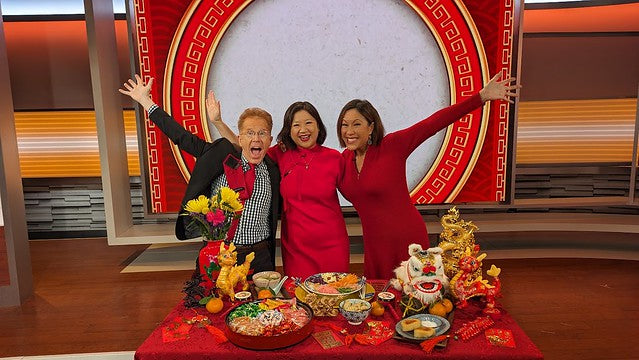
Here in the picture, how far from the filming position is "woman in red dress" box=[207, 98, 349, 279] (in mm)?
2328

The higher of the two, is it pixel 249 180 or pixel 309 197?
pixel 249 180

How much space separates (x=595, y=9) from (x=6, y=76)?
5525 millimetres

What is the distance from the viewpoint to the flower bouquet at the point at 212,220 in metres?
1.80

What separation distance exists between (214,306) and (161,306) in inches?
74.0

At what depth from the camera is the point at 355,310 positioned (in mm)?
1600

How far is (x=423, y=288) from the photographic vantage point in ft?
5.41

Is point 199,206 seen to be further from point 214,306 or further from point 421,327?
point 421,327

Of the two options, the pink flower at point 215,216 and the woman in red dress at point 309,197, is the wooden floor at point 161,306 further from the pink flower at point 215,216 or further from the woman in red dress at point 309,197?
the pink flower at point 215,216

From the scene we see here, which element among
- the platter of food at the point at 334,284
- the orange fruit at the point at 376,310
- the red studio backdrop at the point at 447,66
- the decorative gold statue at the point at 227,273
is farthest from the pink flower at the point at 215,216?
the red studio backdrop at the point at 447,66

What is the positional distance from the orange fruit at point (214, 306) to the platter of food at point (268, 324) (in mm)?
109

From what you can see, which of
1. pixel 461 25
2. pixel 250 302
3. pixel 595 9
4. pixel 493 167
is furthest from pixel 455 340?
pixel 595 9

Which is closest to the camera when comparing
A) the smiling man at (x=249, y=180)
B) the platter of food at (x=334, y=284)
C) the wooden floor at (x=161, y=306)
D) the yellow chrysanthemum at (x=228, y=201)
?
the platter of food at (x=334, y=284)

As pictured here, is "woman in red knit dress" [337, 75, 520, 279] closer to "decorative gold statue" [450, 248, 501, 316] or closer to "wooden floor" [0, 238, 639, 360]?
"decorative gold statue" [450, 248, 501, 316]

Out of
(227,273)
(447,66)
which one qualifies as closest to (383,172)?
(227,273)
